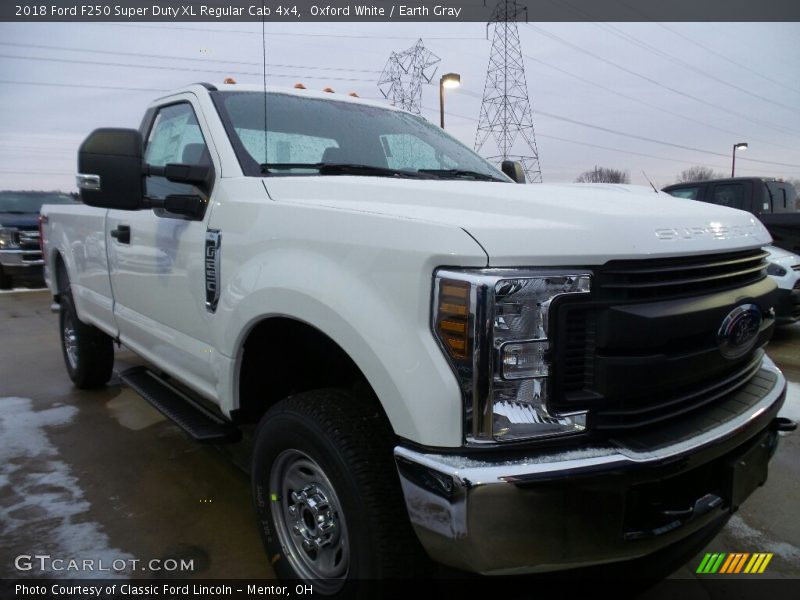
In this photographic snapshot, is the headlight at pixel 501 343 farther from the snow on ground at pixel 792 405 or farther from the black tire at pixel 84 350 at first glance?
the black tire at pixel 84 350

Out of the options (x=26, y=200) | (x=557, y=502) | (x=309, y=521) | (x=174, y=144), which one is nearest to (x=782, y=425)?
(x=557, y=502)

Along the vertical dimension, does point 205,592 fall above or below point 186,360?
below

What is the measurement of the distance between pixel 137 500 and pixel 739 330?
2.89 m

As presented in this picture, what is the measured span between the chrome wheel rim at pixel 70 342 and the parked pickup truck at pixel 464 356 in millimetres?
2827

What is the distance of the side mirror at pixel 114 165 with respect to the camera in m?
2.30

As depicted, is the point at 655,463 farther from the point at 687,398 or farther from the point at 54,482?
the point at 54,482

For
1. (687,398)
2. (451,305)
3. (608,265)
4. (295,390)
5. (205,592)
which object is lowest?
(205,592)

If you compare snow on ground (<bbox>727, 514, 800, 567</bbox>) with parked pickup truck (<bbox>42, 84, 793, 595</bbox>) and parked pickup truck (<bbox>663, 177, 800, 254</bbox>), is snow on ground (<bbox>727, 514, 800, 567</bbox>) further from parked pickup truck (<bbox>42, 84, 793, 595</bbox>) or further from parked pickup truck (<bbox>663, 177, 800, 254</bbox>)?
parked pickup truck (<bbox>663, 177, 800, 254</bbox>)

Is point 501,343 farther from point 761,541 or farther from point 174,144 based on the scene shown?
point 174,144

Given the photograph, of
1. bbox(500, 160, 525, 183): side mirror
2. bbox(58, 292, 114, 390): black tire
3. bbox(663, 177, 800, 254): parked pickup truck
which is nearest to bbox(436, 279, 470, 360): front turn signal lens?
bbox(500, 160, 525, 183): side mirror

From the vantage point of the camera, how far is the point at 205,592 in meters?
2.32

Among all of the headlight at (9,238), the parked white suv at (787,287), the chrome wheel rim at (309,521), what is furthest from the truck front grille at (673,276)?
the headlight at (9,238)

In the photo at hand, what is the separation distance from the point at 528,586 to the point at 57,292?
464 cm

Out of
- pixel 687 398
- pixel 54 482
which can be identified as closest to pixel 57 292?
pixel 54 482
